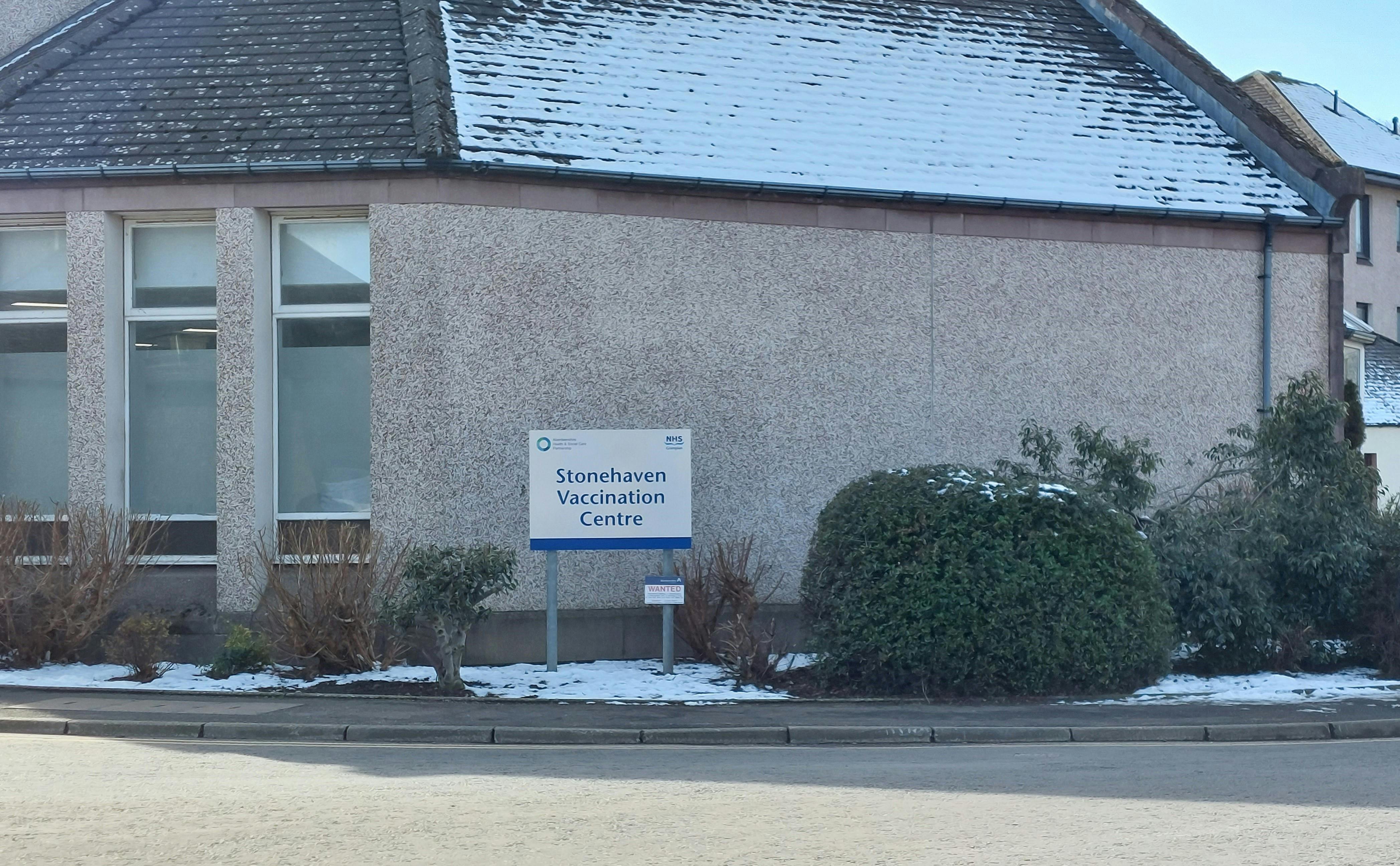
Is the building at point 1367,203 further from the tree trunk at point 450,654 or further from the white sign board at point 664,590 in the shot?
the tree trunk at point 450,654

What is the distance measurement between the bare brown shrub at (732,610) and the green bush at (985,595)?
0.61m

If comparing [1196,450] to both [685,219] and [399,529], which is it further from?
[399,529]

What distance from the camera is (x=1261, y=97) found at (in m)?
49.0

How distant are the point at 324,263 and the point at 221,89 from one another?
2126mm

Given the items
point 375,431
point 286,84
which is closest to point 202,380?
point 375,431

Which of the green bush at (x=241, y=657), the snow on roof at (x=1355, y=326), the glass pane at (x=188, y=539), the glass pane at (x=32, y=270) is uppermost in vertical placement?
the snow on roof at (x=1355, y=326)

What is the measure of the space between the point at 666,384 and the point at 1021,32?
27.2 ft

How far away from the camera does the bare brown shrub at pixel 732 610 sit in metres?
12.0

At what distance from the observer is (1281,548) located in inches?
492

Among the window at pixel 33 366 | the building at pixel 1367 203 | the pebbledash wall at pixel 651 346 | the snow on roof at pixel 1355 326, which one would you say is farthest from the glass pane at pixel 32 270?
the building at pixel 1367 203

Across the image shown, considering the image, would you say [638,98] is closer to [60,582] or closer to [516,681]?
[516,681]

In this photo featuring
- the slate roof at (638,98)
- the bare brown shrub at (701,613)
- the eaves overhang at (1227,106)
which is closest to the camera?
the bare brown shrub at (701,613)

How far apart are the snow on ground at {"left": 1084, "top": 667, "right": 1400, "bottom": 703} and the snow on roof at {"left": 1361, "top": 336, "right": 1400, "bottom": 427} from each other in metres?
25.4

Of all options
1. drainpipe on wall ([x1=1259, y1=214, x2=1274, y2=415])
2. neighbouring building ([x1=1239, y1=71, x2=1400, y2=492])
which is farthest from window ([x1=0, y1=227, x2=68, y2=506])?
neighbouring building ([x1=1239, y1=71, x2=1400, y2=492])
